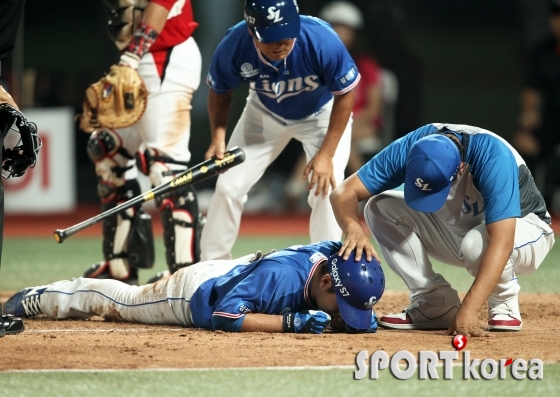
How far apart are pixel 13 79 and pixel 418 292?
8.66m

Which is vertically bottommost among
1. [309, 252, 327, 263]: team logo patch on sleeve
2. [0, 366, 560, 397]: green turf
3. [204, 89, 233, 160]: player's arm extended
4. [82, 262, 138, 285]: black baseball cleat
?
[0, 366, 560, 397]: green turf

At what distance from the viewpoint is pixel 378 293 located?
4.75 m

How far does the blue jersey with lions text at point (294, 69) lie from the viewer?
605 cm

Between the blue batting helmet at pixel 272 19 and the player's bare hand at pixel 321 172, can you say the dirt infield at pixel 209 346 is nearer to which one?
the player's bare hand at pixel 321 172

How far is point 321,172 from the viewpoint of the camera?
611cm

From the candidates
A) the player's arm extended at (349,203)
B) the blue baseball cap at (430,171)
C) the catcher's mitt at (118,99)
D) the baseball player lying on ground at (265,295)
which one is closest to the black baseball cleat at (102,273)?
the catcher's mitt at (118,99)

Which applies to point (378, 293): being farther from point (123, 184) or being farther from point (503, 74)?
point (503, 74)

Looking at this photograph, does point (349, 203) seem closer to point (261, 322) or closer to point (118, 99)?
point (261, 322)

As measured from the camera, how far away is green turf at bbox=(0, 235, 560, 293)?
24.9 feet

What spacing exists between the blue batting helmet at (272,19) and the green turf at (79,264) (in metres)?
2.48

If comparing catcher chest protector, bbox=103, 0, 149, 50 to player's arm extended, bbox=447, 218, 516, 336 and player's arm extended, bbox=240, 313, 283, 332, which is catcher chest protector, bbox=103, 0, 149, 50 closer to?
player's arm extended, bbox=240, 313, 283, 332

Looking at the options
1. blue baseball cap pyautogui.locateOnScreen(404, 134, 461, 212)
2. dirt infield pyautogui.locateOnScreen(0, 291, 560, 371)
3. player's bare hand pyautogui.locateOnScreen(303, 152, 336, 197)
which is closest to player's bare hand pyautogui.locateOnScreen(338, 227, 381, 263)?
blue baseball cap pyautogui.locateOnScreen(404, 134, 461, 212)

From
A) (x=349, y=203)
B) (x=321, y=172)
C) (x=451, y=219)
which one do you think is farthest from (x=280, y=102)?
(x=451, y=219)

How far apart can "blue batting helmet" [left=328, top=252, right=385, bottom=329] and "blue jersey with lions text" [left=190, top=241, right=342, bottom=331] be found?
0.20 m
